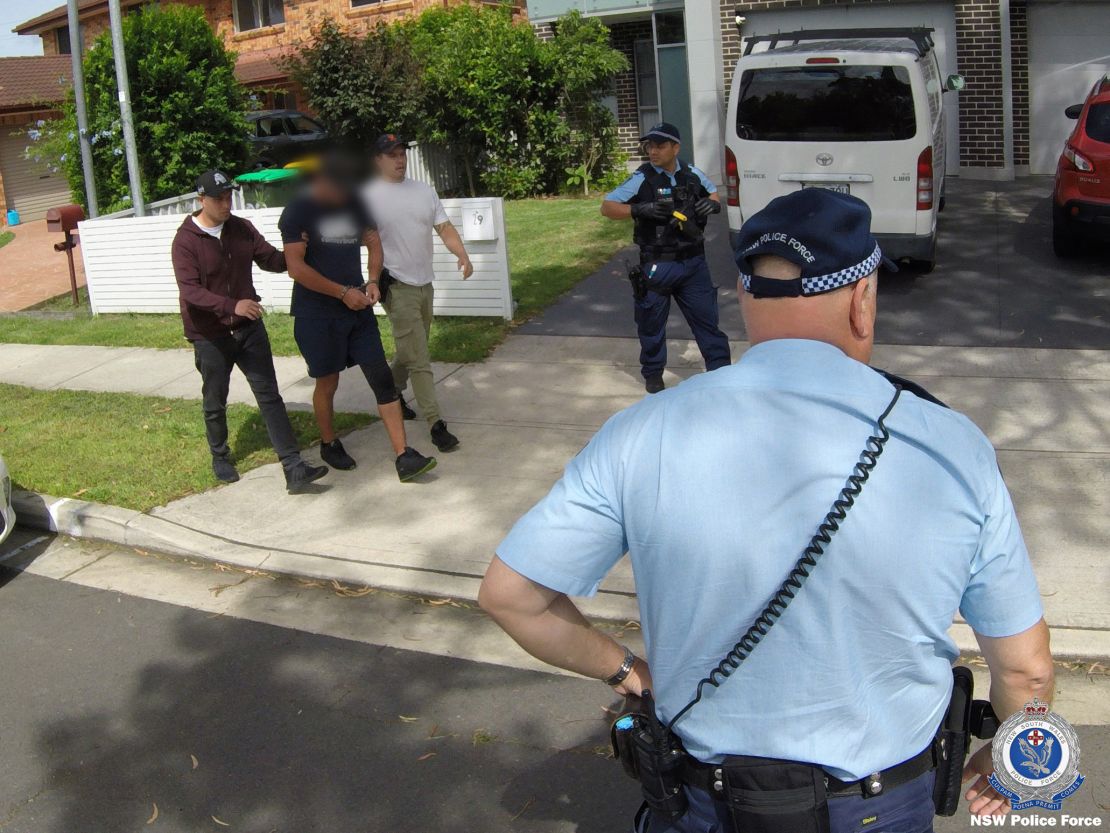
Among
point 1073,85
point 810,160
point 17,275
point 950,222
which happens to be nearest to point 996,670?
point 810,160

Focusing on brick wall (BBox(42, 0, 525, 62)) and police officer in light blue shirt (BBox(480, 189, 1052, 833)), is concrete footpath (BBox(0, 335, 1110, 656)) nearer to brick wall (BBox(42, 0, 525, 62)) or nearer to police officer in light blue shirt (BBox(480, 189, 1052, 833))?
police officer in light blue shirt (BBox(480, 189, 1052, 833))

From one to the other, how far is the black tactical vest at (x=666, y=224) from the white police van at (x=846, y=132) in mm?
2668

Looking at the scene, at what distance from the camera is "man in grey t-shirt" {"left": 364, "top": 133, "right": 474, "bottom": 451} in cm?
709

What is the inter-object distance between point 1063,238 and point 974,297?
1457mm

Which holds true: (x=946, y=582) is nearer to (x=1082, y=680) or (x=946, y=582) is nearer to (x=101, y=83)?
(x=1082, y=680)

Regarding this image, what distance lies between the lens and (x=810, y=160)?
10.1 m

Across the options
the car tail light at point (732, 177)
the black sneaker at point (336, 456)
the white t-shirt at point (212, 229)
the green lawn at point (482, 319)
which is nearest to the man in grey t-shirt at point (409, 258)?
the black sneaker at point (336, 456)

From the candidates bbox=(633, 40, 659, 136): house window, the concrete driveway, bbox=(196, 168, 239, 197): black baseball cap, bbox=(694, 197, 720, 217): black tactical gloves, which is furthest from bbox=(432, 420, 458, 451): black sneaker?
bbox=(633, 40, 659, 136): house window

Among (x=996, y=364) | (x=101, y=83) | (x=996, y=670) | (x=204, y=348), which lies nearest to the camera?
(x=996, y=670)

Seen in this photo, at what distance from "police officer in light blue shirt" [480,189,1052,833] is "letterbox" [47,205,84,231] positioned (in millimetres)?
11779

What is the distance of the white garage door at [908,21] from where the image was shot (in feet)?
49.3

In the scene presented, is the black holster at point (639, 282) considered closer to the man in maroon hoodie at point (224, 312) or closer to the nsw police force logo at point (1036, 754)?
the man in maroon hoodie at point (224, 312)

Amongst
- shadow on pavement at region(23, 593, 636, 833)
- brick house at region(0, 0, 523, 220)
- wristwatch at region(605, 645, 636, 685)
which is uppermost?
brick house at region(0, 0, 523, 220)

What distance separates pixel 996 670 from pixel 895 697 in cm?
22
